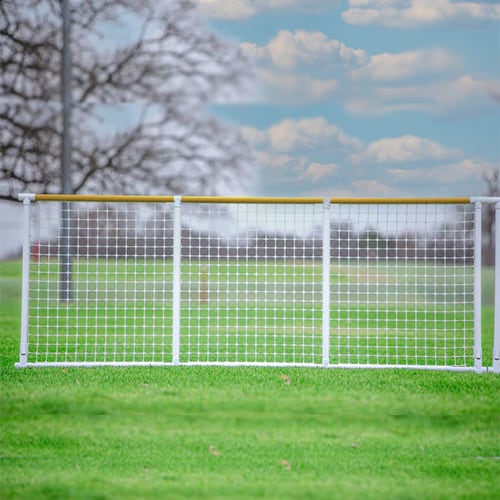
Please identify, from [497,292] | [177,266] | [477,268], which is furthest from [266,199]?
[497,292]

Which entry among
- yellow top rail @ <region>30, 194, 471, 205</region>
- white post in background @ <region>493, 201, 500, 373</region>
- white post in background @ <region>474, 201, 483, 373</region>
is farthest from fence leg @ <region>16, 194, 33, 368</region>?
white post in background @ <region>493, 201, 500, 373</region>

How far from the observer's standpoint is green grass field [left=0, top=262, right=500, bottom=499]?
3.74 m

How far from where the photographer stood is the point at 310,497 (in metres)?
3.58

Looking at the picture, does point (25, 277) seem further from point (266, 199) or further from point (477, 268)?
point (477, 268)

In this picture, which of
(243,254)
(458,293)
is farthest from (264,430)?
(458,293)

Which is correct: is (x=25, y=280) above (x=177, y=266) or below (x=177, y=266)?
below

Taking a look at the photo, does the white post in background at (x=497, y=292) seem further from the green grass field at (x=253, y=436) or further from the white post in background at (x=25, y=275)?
the white post in background at (x=25, y=275)

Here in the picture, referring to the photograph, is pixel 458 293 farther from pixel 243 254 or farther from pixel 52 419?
pixel 52 419

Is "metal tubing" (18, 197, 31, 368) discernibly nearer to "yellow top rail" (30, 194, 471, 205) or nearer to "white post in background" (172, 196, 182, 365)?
"yellow top rail" (30, 194, 471, 205)

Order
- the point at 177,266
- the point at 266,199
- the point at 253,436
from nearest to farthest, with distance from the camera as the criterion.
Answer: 1. the point at 253,436
2. the point at 266,199
3. the point at 177,266

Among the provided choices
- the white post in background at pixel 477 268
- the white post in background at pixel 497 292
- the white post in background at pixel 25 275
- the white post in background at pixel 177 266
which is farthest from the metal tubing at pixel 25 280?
the white post in background at pixel 497 292

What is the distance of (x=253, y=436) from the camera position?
4.52 m

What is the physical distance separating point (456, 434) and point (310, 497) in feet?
5.40

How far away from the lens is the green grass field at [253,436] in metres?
3.74
